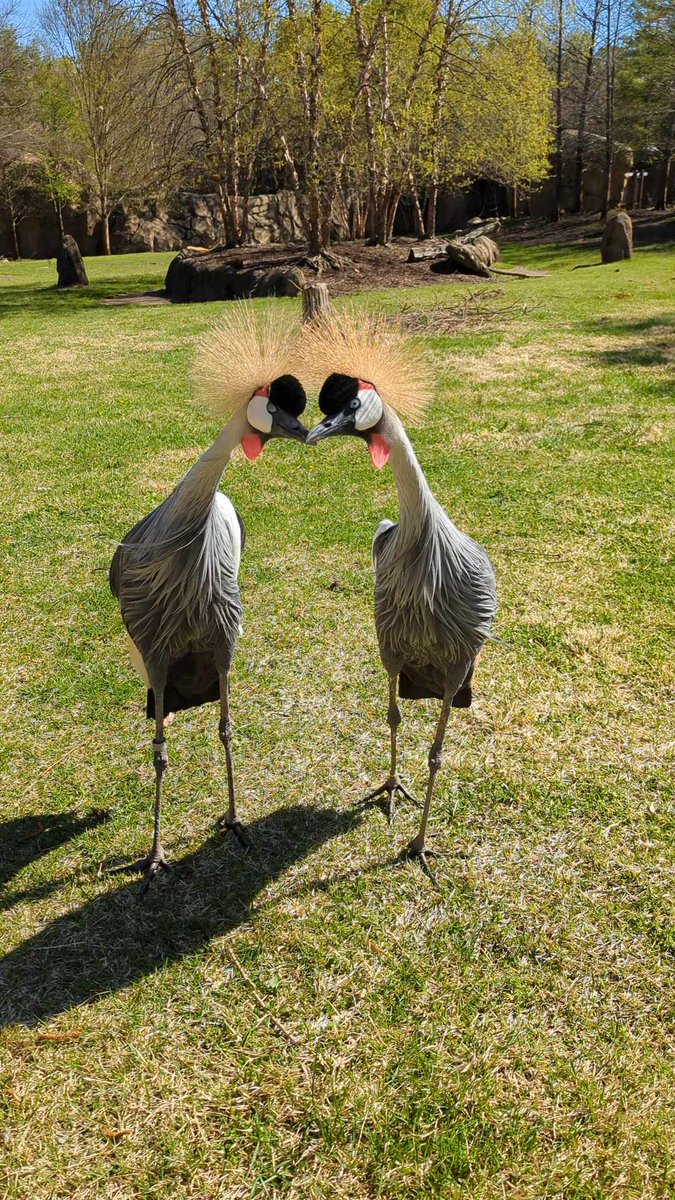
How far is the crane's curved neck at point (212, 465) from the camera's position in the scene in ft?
8.55

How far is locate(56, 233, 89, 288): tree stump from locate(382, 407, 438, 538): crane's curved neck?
68.4ft

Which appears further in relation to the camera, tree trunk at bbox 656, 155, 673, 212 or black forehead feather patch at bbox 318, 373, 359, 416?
tree trunk at bbox 656, 155, 673, 212

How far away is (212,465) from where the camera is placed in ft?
8.83

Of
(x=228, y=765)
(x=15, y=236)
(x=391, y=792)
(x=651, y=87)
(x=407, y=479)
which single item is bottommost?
(x=391, y=792)

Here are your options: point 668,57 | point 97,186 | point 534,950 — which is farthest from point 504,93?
point 534,950

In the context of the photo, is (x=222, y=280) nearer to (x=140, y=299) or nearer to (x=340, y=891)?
(x=140, y=299)

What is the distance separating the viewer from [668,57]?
2656 centimetres

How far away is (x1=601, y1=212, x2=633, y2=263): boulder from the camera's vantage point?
20.7m

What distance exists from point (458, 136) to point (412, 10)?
357cm

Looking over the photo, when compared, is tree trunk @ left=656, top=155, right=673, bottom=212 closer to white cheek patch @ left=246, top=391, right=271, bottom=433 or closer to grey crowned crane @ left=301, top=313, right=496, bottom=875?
grey crowned crane @ left=301, top=313, right=496, bottom=875

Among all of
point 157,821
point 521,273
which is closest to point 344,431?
point 157,821

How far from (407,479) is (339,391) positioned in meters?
0.41

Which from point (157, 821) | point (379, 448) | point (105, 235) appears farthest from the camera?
point (105, 235)

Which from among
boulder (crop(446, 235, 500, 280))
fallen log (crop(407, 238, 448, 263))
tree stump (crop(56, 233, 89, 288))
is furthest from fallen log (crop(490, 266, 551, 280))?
tree stump (crop(56, 233, 89, 288))
